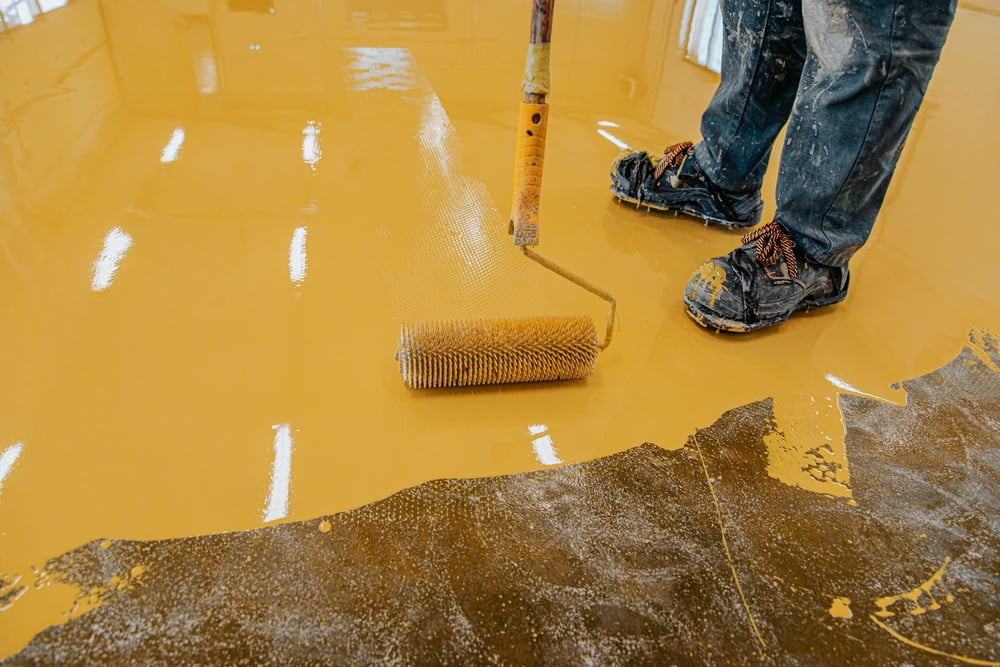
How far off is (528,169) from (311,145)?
147 cm

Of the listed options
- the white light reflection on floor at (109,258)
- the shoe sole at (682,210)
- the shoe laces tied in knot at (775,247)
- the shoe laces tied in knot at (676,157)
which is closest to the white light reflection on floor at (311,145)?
the white light reflection on floor at (109,258)

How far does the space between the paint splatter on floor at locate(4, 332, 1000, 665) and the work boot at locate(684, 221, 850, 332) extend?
1.55 feet

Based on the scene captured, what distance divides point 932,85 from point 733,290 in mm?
2590

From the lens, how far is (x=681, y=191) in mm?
2186

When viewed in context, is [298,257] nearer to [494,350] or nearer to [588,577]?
[494,350]

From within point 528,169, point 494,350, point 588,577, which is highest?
point 528,169

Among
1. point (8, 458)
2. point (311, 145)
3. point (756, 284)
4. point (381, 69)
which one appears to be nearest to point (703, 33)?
point (381, 69)

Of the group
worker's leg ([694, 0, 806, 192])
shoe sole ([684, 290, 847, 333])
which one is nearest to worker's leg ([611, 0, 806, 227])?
worker's leg ([694, 0, 806, 192])

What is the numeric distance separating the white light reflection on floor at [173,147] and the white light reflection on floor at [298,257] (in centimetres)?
74

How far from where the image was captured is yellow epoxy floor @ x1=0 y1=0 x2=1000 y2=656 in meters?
1.23

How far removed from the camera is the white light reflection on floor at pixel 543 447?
4.19 feet

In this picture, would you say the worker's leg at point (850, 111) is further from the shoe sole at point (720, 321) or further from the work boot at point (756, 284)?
the shoe sole at point (720, 321)

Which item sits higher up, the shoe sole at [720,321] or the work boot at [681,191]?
the work boot at [681,191]

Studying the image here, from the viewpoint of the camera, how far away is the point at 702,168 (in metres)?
2.14
